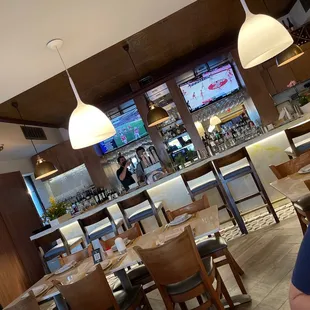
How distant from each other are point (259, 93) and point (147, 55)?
2662 mm

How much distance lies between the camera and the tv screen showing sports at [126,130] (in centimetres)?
737

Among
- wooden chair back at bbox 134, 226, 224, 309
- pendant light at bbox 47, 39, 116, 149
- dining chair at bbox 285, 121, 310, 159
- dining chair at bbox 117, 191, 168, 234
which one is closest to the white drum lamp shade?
pendant light at bbox 47, 39, 116, 149

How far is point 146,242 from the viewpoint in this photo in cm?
293

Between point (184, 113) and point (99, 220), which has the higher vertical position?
point (184, 113)

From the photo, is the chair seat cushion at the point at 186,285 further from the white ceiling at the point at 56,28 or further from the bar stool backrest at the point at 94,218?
the bar stool backrest at the point at 94,218

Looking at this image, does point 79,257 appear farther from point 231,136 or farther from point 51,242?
point 231,136

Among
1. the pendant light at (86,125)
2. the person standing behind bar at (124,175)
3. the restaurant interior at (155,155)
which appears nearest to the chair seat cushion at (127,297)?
the restaurant interior at (155,155)

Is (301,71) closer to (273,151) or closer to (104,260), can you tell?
(273,151)

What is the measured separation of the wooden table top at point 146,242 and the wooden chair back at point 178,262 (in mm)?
217

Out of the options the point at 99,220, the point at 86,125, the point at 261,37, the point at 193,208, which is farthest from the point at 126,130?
the point at 261,37

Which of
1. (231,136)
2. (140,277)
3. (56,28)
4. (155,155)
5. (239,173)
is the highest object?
(56,28)

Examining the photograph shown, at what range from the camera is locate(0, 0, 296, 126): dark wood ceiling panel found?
16.2 feet

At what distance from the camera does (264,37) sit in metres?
2.31

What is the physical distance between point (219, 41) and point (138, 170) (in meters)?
3.28
